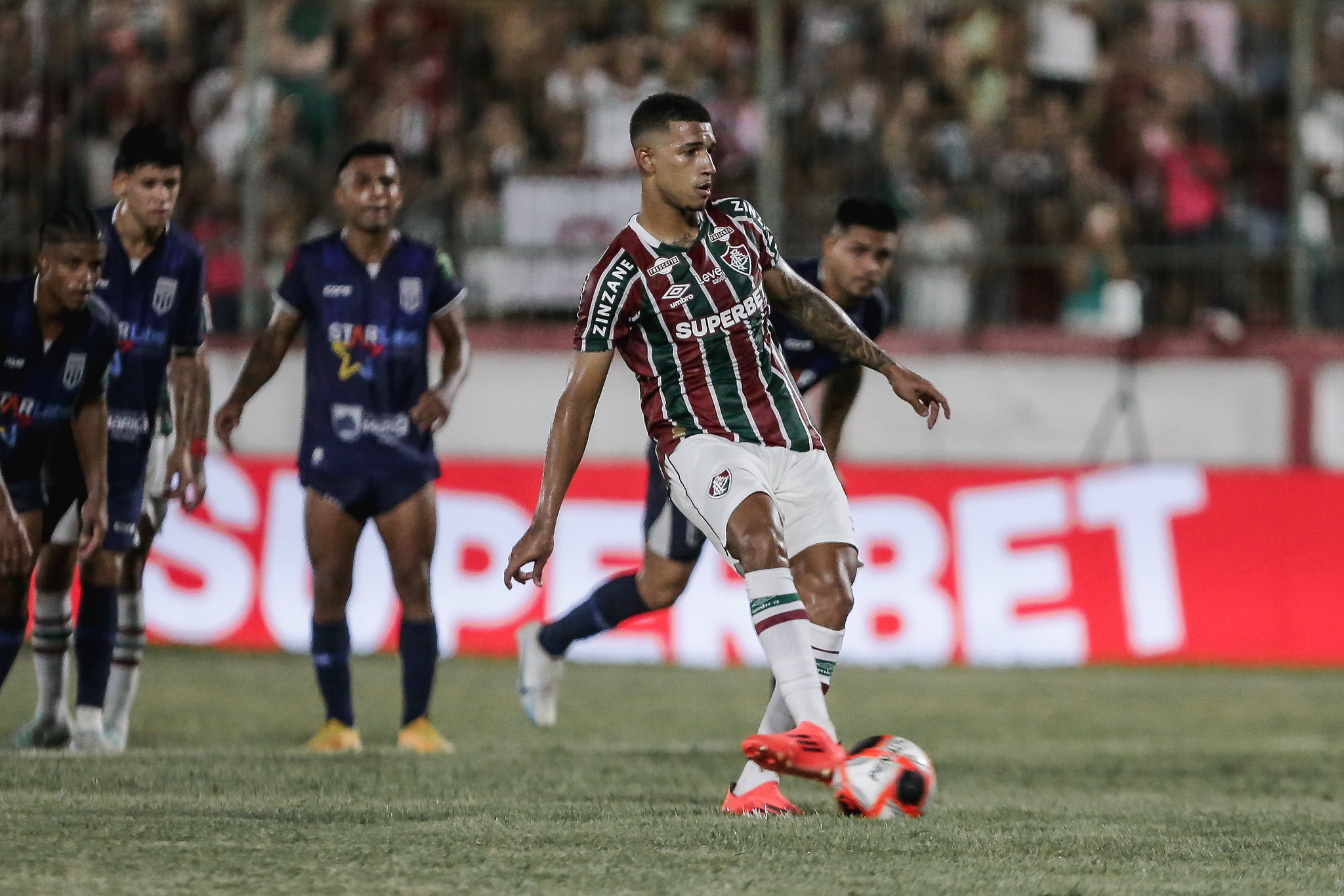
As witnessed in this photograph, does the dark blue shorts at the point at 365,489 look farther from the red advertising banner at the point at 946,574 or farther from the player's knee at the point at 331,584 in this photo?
the red advertising banner at the point at 946,574

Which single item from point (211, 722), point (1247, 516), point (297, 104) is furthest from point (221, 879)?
point (297, 104)

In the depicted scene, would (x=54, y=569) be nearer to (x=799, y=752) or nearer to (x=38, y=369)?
(x=38, y=369)

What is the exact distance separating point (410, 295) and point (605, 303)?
219 cm

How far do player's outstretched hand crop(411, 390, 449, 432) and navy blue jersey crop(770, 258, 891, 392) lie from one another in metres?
1.43

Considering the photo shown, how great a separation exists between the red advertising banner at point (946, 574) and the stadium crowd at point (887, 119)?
2.41m

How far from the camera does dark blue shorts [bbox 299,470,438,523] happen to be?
7.52 metres

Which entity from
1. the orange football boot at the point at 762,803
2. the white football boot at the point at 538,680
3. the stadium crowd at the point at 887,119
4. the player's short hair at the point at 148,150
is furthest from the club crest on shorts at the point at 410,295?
the stadium crowd at the point at 887,119

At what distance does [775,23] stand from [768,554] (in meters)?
8.76

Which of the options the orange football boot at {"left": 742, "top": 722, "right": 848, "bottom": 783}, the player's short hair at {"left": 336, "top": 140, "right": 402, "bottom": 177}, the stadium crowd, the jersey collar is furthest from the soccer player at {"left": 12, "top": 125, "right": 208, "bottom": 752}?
the stadium crowd

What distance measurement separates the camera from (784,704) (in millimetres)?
5672

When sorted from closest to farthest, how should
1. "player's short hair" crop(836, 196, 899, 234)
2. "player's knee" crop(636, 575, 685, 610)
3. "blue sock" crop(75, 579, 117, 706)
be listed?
"player's short hair" crop(836, 196, 899, 234)
"blue sock" crop(75, 579, 117, 706)
"player's knee" crop(636, 575, 685, 610)

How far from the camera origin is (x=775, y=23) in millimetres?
13492

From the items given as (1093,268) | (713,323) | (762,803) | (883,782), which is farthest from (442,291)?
(1093,268)

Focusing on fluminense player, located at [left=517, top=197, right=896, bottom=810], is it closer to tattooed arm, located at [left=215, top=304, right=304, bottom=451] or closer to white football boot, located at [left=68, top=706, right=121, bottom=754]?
tattooed arm, located at [left=215, top=304, right=304, bottom=451]
